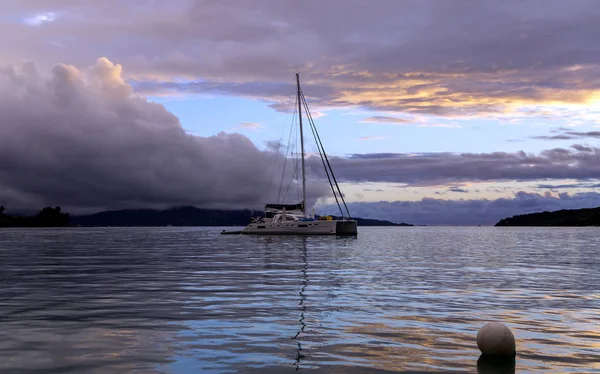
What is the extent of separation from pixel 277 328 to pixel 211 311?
390cm

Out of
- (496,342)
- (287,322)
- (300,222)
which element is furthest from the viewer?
(300,222)

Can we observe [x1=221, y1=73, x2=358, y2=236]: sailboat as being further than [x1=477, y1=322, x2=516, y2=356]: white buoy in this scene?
Yes

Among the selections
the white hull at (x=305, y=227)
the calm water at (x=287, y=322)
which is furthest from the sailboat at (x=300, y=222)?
the calm water at (x=287, y=322)

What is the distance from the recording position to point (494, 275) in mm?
34125

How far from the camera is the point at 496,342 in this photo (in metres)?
12.7

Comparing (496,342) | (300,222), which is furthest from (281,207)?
(496,342)

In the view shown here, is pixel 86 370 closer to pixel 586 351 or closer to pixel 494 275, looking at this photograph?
pixel 586 351

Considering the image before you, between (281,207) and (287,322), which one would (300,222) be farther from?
(287,322)

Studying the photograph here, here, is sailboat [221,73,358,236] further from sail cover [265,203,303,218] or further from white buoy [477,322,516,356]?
white buoy [477,322,516,356]

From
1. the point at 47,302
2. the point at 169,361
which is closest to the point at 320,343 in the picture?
the point at 169,361

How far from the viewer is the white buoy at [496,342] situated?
12672 mm

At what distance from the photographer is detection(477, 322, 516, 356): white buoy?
12.7 m

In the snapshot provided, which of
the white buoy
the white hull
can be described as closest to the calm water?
the white buoy

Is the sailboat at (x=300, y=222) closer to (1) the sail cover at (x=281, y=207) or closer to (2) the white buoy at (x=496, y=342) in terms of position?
(1) the sail cover at (x=281, y=207)
